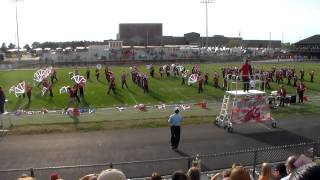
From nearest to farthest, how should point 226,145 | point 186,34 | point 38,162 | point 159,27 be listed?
1. point 38,162
2. point 226,145
3. point 159,27
4. point 186,34

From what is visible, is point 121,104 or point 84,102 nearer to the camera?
point 121,104

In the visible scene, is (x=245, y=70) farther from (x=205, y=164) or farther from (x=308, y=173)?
(x=308, y=173)

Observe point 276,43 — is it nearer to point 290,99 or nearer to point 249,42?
point 249,42

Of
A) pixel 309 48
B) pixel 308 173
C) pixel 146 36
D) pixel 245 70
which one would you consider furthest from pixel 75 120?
pixel 146 36

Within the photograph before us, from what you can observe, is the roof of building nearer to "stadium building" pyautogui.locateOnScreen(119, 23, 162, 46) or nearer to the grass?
"stadium building" pyautogui.locateOnScreen(119, 23, 162, 46)

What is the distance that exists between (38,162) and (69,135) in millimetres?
4406

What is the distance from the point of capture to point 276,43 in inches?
6142

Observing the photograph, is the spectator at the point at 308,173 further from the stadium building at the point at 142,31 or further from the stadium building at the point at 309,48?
the stadium building at the point at 142,31

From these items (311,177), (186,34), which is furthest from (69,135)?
(186,34)

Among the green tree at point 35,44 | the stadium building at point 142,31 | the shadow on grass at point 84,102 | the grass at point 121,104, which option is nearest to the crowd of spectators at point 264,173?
the grass at point 121,104

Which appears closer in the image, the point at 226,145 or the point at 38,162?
the point at 38,162

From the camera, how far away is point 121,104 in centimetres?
3353

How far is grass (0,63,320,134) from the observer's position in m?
22.1

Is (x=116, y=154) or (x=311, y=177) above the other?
(x=311, y=177)
